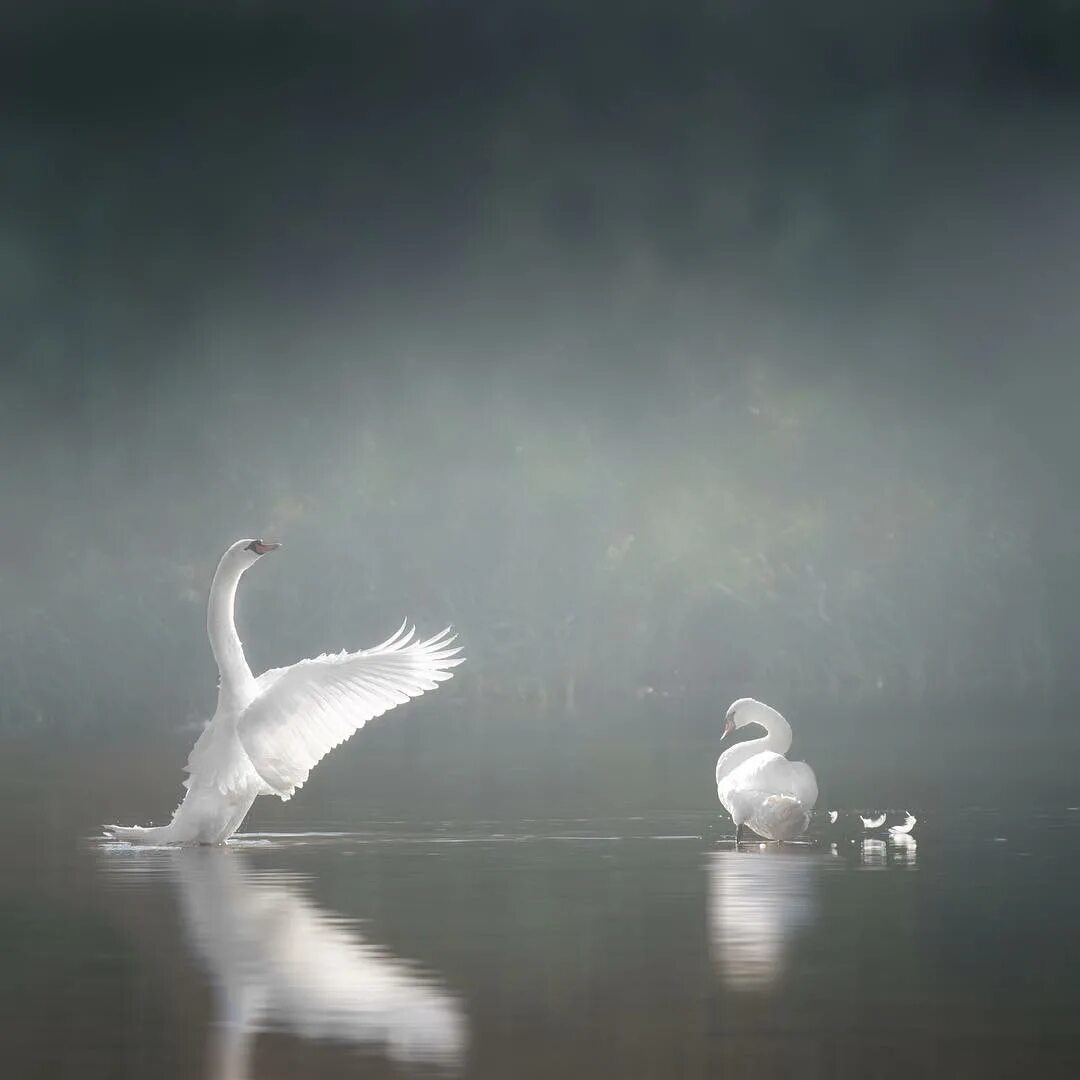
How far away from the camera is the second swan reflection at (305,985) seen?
19.3 feet

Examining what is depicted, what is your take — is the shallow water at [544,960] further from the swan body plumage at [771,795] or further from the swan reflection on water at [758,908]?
the swan body plumage at [771,795]

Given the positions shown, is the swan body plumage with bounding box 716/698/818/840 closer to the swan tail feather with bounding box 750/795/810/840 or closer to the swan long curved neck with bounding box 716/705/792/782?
the swan tail feather with bounding box 750/795/810/840

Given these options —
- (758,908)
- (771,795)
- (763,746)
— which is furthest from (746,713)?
(758,908)

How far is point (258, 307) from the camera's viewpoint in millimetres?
48906

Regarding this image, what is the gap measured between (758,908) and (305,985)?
2.39 m

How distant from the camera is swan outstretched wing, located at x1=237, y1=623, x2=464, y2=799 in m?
11.0

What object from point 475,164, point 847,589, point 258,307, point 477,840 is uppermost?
point 475,164

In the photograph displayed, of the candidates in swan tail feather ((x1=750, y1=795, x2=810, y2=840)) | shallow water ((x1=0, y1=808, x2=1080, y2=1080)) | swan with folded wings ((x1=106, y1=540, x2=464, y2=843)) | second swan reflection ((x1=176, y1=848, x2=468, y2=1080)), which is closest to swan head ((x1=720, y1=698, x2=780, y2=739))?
swan tail feather ((x1=750, y1=795, x2=810, y2=840))

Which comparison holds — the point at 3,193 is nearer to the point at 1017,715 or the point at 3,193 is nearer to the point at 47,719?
the point at 47,719

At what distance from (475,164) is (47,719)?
1799cm

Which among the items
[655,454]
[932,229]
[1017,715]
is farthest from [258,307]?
[1017,715]

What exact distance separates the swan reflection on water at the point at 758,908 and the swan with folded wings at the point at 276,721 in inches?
71.5

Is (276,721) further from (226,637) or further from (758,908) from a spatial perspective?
(758,908)

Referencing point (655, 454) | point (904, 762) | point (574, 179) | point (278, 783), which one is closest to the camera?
point (278, 783)
